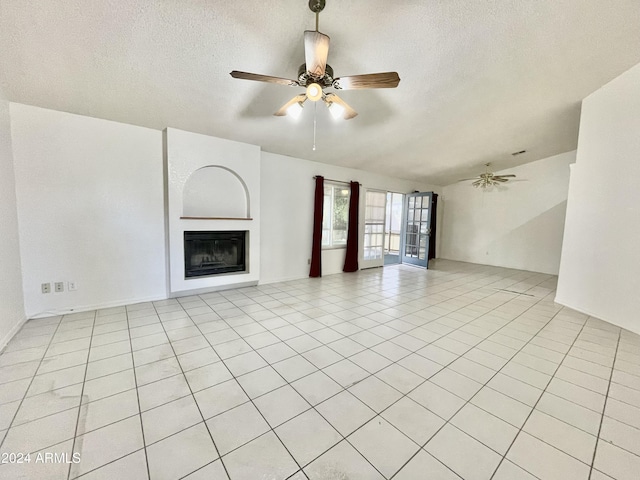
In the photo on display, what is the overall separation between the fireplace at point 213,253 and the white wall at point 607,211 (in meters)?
5.31

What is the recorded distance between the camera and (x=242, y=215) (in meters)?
4.65

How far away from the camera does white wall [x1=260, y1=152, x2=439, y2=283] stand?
4.87m

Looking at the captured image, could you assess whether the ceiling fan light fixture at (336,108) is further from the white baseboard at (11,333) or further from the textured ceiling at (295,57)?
the white baseboard at (11,333)

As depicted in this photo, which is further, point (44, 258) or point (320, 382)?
point (44, 258)

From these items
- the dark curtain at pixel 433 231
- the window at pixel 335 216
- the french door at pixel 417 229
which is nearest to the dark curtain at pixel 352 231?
the window at pixel 335 216

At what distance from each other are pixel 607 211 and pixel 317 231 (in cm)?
437

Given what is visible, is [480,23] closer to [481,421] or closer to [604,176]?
[604,176]

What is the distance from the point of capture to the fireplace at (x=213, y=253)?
4125 mm

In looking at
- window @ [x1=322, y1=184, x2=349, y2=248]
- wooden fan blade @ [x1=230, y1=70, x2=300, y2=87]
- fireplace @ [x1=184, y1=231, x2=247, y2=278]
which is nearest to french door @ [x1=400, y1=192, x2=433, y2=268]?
window @ [x1=322, y1=184, x2=349, y2=248]

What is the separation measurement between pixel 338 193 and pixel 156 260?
3827 mm

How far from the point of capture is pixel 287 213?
5.12m

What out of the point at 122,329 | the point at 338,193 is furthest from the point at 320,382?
the point at 338,193

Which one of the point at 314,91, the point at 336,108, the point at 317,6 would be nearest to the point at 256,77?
the point at 314,91

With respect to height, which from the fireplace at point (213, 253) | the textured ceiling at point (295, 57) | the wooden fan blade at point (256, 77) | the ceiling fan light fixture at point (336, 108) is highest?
the textured ceiling at point (295, 57)
